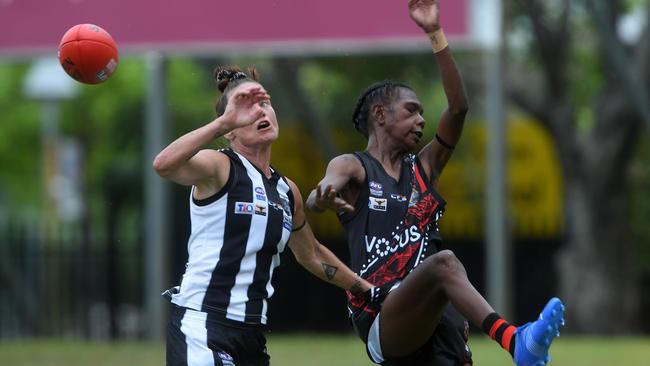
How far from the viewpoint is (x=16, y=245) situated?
71.6ft

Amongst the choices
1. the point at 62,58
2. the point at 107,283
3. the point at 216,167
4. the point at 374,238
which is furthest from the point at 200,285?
the point at 107,283

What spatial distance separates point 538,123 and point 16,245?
9940 mm

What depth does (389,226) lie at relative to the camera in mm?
6859

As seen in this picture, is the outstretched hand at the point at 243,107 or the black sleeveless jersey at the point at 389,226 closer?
the outstretched hand at the point at 243,107

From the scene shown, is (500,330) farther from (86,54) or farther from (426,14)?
(86,54)

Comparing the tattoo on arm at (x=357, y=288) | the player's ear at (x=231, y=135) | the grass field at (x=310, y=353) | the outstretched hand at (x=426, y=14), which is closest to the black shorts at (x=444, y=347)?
the tattoo on arm at (x=357, y=288)

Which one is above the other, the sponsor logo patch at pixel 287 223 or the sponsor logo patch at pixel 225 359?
the sponsor logo patch at pixel 287 223

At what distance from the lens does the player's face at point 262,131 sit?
20.9ft

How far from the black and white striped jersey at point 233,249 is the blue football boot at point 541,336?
1.32m

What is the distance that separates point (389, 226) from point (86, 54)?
75.6 inches

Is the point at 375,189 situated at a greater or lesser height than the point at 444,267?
greater

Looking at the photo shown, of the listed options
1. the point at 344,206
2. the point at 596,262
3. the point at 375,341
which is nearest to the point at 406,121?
the point at 344,206

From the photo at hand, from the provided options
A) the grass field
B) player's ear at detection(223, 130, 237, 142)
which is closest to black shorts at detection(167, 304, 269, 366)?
player's ear at detection(223, 130, 237, 142)

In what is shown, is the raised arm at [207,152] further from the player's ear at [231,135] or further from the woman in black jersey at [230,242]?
the player's ear at [231,135]
